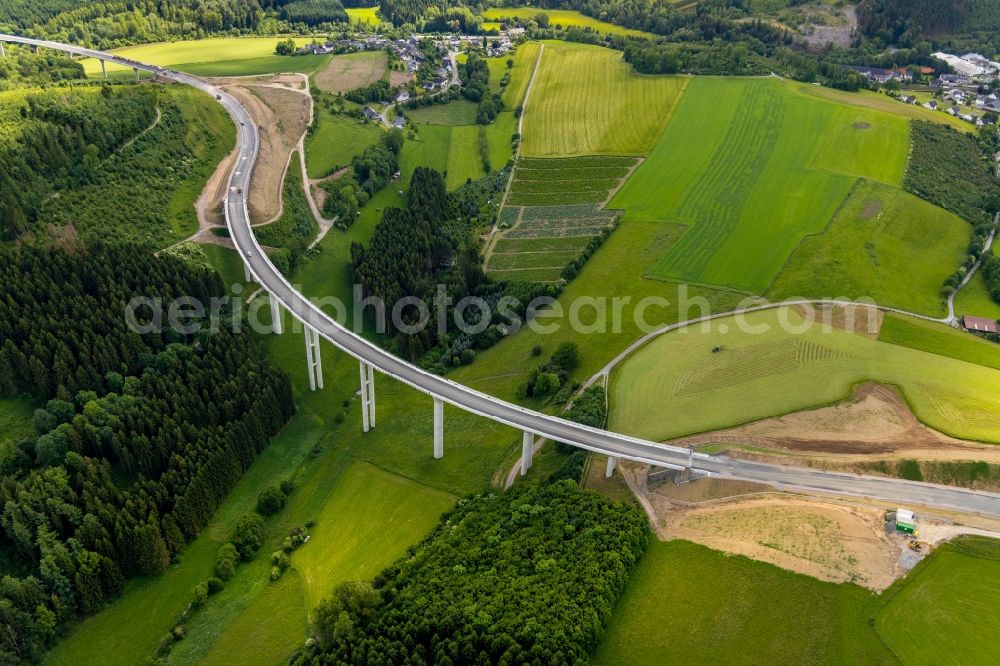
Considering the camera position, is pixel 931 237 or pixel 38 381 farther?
pixel 931 237

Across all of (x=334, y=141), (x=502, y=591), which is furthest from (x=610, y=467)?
(x=334, y=141)

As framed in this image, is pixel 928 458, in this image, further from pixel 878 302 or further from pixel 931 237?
pixel 931 237

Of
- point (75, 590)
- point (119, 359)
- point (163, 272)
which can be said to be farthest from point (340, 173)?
point (75, 590)

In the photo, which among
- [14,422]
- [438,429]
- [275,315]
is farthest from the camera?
[275,315]

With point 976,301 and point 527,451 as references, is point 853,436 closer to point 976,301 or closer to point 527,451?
point 527,451

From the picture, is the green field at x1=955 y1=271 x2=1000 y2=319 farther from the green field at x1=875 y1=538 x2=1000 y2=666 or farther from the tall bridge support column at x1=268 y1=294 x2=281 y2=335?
the tall bridge support column at x1=268 y1=294 x2=281 y2=335

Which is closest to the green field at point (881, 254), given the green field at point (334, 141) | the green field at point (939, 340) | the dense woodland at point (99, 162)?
the green field at point (939, 340)

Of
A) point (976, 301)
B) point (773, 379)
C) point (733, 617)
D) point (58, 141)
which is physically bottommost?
point (733, 617)
